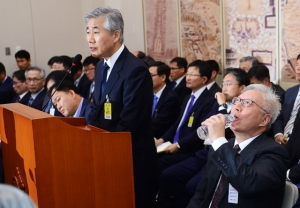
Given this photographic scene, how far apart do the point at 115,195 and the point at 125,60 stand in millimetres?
803

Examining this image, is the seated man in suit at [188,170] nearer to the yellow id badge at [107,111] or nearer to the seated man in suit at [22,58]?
the yellow id badge at [107,111]

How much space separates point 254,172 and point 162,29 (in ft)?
17.8

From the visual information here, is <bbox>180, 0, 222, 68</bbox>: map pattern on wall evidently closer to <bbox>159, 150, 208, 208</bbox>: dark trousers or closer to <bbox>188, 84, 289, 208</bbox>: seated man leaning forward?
<bbox>159, 150, 208, 208</bbox>: dark trousers

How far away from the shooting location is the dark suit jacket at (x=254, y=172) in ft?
6.81

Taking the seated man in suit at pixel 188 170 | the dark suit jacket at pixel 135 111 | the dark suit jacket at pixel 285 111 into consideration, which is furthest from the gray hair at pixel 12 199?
the dark suit jacket at pixel 285 111

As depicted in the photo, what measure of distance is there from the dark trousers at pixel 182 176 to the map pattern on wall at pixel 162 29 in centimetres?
320

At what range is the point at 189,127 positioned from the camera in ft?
14.5

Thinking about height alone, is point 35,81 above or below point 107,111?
below

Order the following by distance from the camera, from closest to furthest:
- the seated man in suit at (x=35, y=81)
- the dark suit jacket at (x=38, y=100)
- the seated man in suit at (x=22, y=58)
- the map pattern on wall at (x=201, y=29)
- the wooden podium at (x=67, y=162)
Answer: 1. the wooden podium at (x=67, y=162)
2. the dark suit jacket at (x=38, y=100)
3. the seated man in suit at (x=35, y=81)
4. the map pattern on wall at (x=201, y=29)
5. the seated man in suit at (x=22, y=58)

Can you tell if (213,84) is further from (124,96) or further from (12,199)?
(12,199)

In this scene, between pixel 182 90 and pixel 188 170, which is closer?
pixel 188 170

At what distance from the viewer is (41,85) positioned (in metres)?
5.73

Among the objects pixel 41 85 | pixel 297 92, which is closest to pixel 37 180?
pixel 297 92

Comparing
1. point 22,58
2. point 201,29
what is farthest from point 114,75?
point 22,58
